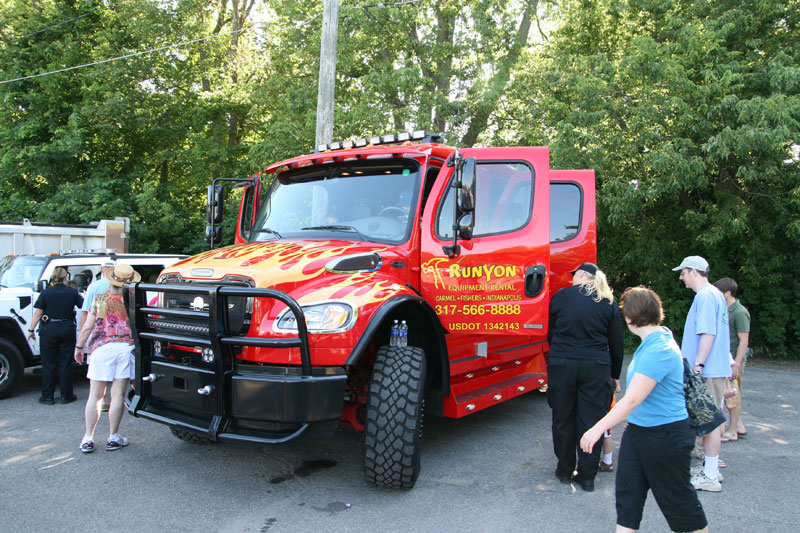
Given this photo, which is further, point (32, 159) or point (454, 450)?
point (32, 159)

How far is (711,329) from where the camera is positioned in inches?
171

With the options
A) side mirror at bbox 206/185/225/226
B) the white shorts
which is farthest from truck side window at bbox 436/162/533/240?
the white shorts

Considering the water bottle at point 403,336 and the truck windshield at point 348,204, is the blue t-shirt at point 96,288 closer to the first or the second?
the truck windshield at point 348,204

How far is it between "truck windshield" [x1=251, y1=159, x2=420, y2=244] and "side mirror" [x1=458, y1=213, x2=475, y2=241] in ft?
1.81

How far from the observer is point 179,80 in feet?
58.0

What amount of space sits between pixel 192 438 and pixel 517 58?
1173cm

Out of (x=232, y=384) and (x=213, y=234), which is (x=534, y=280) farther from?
(x=213, y=234)

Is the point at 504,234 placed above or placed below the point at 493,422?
above

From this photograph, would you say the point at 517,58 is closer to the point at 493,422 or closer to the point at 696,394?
the point at 493,422

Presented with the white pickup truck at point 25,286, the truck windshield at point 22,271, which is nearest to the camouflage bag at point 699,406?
the white pickup truck at point 25,286

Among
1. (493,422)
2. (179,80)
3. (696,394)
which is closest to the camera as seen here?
(696,394)

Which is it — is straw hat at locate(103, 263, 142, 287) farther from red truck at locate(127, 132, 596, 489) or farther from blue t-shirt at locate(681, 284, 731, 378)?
blue t-shirt at locate(681, 284, 731, 378)

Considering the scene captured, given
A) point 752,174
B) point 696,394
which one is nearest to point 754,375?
point 752,174

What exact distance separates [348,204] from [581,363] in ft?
7.76
